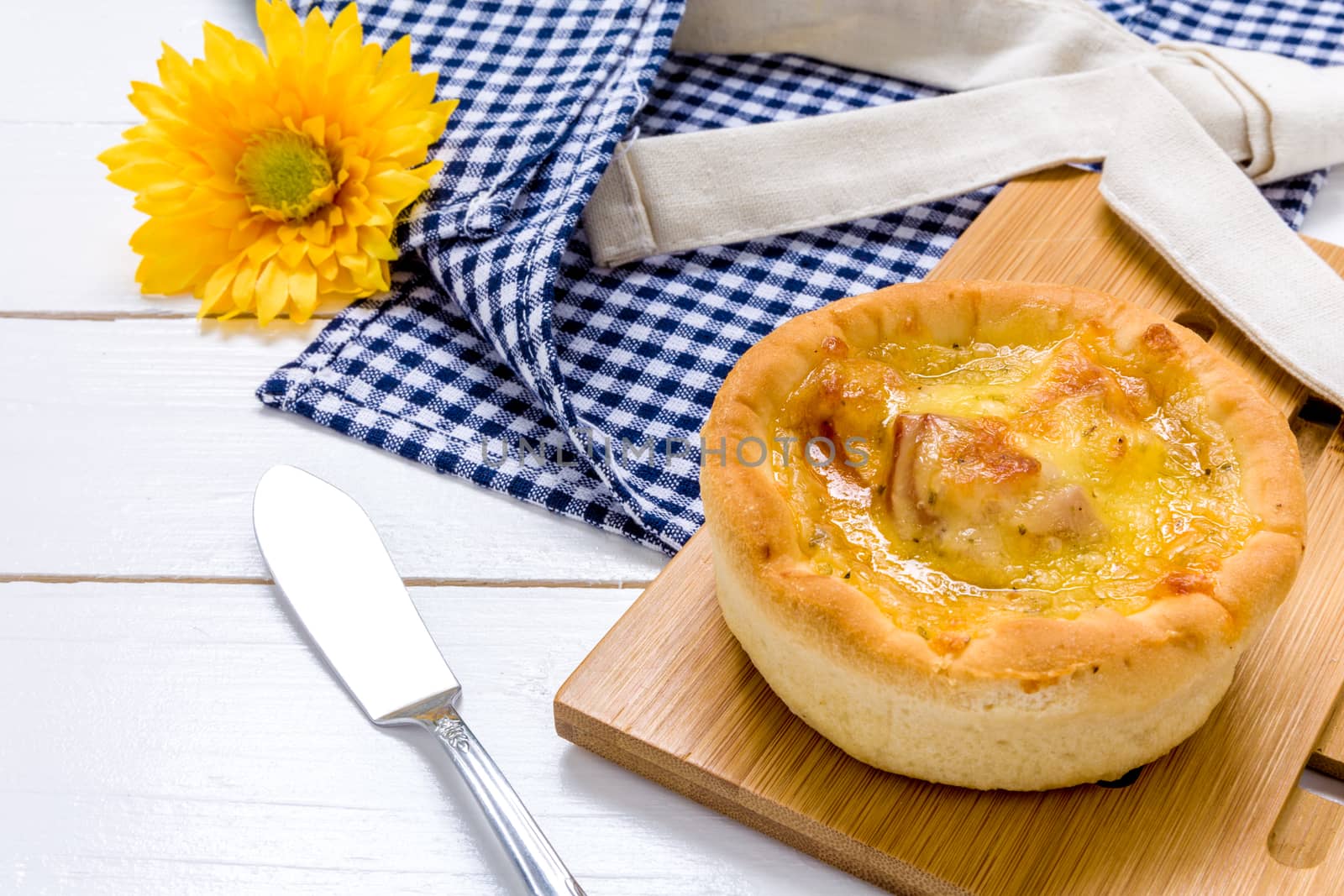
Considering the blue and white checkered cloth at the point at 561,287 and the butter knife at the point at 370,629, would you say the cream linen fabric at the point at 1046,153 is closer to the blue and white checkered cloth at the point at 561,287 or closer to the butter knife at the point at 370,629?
the blue and white checkered cloth at the point at 561,287

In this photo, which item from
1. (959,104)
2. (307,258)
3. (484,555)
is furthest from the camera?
(959,104)

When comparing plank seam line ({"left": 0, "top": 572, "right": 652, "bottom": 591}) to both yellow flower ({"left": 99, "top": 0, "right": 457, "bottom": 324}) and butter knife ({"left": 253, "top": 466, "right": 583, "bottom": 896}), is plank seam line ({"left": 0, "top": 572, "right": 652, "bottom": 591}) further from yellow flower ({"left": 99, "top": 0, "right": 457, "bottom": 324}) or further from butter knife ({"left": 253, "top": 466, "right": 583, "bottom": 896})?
yellow flower ({"left": 99, "top": 0, "right": 457, "bottom": 324})

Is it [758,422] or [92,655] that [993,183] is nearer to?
[758,422]

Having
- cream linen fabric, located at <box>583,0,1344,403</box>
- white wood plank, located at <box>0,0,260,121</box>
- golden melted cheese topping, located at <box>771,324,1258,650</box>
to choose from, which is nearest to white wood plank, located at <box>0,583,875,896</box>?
golden melted cheese topping, located at <box>771,324,1258,650</box>

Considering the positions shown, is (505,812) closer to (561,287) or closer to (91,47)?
(561,287)

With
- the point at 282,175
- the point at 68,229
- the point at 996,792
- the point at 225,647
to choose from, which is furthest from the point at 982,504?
the point at 68,229

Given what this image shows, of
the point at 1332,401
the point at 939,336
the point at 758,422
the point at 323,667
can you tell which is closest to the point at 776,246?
the point at 939,336

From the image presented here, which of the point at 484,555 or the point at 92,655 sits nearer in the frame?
the point at 92,655

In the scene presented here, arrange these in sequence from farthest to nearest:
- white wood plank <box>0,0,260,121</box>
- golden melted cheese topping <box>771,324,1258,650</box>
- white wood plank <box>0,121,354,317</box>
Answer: white wood plank <box>0,0,260,121</box>, white wood plank <box>0,121,354,317</box>, golden melted cheese topping <box>771,324,1258,650</box>
